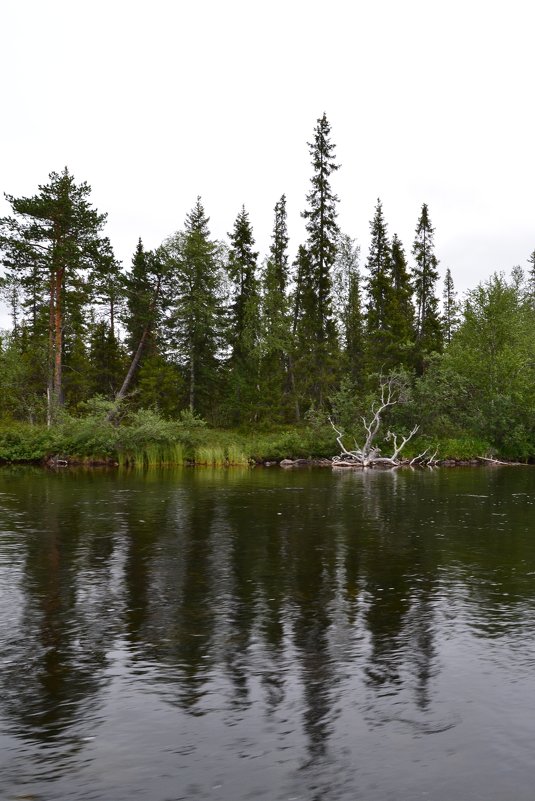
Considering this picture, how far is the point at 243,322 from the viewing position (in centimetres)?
6000

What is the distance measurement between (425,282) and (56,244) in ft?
112

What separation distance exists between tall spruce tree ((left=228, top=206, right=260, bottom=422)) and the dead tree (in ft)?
43.0

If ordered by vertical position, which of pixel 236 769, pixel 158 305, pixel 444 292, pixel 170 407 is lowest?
pixel 236 769

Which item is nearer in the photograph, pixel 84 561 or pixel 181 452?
pixel 84 561

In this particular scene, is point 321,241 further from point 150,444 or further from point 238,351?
point 150,444

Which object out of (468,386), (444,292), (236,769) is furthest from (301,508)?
(444,292)

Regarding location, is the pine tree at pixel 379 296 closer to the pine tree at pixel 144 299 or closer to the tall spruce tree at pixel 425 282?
the tall spruce tree at pixel 425 282

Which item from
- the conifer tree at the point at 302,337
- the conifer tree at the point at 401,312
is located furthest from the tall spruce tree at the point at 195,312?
the conifer tree at the point at 401,312

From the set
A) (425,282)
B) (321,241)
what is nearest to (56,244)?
(321,241)

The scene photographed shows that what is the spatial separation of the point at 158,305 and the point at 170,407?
376 inches

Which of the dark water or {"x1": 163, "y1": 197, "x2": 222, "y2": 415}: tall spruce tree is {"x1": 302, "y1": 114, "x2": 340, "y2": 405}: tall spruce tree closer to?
{"x1": 163, "y1": 197, "x2": 222, "y2": 415}: tall spruce tree

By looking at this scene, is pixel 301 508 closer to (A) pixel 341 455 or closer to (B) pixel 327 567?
(B) pixel 327 567

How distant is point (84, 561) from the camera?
1331cm

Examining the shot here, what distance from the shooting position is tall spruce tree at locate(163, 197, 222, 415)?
189ft
